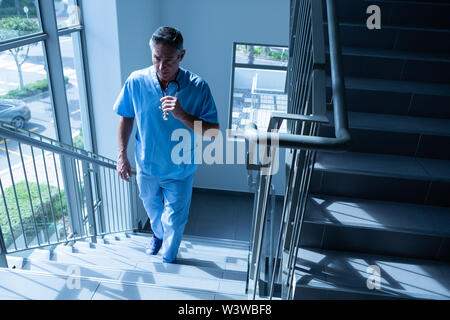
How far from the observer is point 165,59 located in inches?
73.9

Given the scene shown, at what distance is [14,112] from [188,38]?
2838 millimetres

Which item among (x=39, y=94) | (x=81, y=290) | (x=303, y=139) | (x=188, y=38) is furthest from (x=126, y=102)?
(x=188, y=38)

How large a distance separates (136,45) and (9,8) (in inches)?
62.4

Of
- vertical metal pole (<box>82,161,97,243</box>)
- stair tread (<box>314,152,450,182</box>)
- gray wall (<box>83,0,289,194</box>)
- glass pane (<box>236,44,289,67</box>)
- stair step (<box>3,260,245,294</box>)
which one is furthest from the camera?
glass pane (<box>236,44,289,67</box>)

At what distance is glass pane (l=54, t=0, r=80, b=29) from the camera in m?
3.09

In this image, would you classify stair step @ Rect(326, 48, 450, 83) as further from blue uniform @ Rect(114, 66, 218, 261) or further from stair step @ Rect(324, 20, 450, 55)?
blue uniform @ Rect(114, 66, 218, 261)

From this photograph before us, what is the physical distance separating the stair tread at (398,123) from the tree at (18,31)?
2.32m

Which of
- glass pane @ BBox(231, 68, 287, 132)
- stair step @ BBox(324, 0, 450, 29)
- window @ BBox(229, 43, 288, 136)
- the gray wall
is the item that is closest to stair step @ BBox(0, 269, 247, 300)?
stair step @ BBox(324, 0, 450, 29)

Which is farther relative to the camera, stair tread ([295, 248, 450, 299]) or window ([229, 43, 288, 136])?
window ([229, 43, 288, 136])

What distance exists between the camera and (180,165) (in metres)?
2.21

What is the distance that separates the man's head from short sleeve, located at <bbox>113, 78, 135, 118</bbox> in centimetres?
30

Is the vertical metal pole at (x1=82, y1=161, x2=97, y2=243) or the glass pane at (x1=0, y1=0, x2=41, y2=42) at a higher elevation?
the glass pane at (x1=0, y1=0, x2=41, y2=42)
